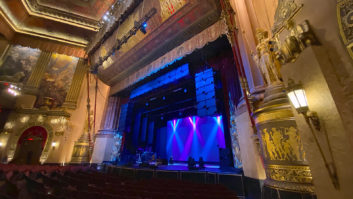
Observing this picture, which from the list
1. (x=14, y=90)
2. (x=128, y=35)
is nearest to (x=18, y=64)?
(x=14, y=90)

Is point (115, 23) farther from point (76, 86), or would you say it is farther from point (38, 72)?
point (38, 72)

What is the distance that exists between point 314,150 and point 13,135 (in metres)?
16.7

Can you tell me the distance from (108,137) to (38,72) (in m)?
8.92

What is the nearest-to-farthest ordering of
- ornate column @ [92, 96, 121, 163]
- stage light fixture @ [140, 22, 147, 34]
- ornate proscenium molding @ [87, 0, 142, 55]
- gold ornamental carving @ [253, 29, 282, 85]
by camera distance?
gold ornamental carving @ [253, 29, 282, 85] < stage light fixture @ [140, 22, 147, 34] < ornate proscenium molding @ [87, 0, 142, 55] < ornate column @ [92, 96, 121, 163]

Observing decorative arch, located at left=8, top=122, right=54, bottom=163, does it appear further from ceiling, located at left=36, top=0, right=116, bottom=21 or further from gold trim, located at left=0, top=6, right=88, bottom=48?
ceiling, located at left=36, top=0, right=116, bottom=21

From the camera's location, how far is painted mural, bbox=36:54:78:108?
1205cm

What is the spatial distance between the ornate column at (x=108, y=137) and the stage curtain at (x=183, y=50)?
3.08 m

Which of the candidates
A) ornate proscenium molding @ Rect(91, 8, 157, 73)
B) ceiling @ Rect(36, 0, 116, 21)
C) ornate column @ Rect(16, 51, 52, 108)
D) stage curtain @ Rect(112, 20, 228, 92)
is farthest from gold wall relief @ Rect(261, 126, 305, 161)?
ornate column @ Rect(16, 51, 52, 108)

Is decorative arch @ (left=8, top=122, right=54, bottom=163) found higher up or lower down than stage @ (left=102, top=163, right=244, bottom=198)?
higher up

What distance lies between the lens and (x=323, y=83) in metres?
1.70

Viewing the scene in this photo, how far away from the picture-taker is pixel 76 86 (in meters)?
13.1

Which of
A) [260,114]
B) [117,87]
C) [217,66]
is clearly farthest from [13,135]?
[260,114]

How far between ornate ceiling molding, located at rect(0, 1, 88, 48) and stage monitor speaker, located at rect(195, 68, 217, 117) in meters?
14.1

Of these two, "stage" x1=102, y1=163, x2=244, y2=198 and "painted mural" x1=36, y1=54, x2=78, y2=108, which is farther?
"painted mural" x1=36, y1=54, x2=78, y2=108
